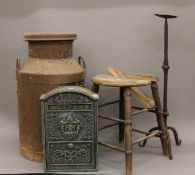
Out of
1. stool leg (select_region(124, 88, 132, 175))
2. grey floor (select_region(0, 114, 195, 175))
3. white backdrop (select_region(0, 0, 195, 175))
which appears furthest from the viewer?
white backdrop (select_region(0, 0, 195, 175))

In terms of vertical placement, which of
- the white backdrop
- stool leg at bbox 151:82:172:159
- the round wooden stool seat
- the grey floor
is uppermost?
the white backdrop

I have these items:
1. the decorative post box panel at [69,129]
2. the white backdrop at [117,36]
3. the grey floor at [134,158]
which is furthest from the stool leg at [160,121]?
the decorative post box panel at [69,129]

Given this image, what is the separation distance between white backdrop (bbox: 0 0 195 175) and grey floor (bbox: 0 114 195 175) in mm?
17

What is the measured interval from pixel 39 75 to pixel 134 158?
815mm

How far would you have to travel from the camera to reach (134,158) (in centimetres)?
264

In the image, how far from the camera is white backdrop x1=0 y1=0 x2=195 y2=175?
2.90m

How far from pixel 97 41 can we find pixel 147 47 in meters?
0.36

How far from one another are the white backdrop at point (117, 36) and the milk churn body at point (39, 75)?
0.34m

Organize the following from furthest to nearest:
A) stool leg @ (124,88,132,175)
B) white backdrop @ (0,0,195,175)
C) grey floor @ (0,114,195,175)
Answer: white backdrop @ (0,0,195,175), grey floor @ (0,114,195,175), stool leg @ (124,88,132,175)

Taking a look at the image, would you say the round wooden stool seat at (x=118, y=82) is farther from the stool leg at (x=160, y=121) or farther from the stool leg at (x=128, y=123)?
the stool leg at (x=160, y=121)

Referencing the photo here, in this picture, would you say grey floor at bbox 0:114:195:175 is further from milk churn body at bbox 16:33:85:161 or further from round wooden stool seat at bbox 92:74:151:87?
round wooden stool seat at bbox 92:74:151:87

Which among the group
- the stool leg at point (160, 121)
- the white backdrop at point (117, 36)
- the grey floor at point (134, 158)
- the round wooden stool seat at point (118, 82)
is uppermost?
the white backdrop at point (117, 36)

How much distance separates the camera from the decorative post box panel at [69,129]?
7.61 feet

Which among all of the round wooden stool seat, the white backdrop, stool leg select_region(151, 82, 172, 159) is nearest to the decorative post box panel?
the round wooden stool seat
